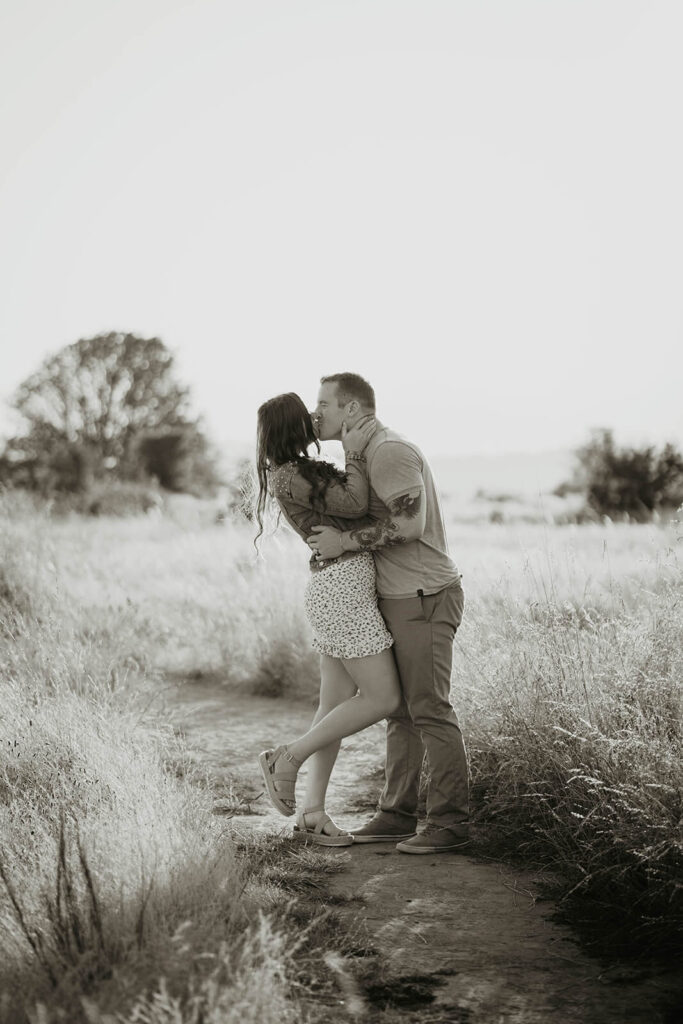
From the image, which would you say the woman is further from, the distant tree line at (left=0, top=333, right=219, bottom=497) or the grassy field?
the distant tree line at (left=0, top=333, right=219, bottom=497)

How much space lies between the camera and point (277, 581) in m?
9.51

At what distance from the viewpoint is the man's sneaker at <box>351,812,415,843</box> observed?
15.7 feet

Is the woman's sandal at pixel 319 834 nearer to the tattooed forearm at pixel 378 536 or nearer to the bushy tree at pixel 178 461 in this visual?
the tattooed forearm at pixel 378 536

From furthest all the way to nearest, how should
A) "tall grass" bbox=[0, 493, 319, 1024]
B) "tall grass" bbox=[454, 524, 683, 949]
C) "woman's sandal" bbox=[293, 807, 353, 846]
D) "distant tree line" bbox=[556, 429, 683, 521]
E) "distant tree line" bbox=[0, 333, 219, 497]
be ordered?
"distant tree line" bbox=[0, 333, 219, 497] → "distant tree line" bbox=[556, 429, 683, 521] → "woman's sandal" bbox=[293, 807, 353, 846] → "tall grass" bbox=[454, 524, 683, 949] → "tall grass" bbox=[0, 493, 319, 1024]

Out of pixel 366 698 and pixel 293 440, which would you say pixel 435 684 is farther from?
pixel 293 440

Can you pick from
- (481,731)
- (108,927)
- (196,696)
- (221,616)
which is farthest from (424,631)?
(221,616)

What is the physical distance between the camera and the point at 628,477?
965 inches

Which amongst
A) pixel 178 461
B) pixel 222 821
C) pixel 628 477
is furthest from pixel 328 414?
pixel 178 461

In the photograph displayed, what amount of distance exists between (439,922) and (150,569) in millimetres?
9010

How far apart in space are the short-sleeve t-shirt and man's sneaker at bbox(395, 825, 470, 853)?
105cm

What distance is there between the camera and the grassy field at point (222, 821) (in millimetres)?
2752

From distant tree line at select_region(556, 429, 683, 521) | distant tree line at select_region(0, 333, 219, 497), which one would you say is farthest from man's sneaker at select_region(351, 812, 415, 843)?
distant tree line at select_region(0, 333, 219, 497)

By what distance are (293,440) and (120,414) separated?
119ft

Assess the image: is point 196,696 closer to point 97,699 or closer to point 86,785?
point 97,699
